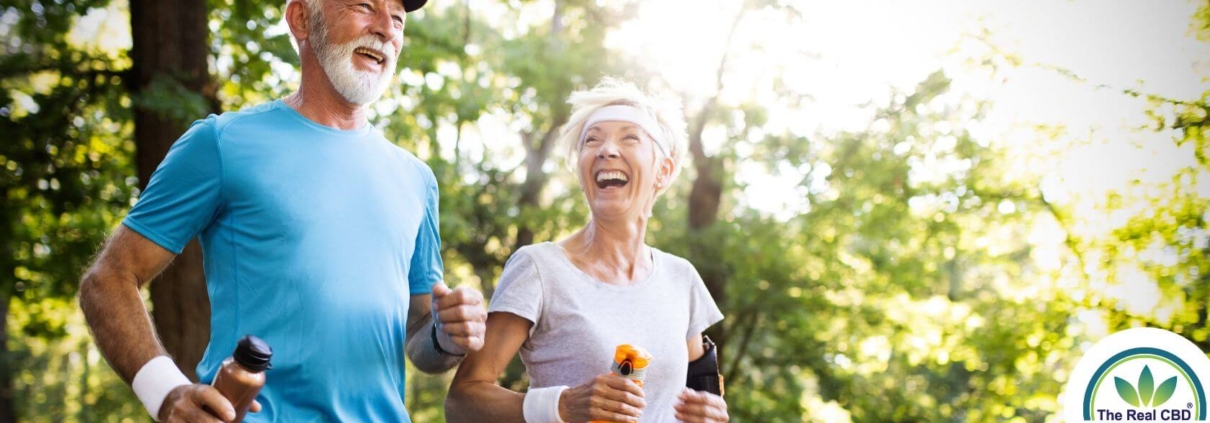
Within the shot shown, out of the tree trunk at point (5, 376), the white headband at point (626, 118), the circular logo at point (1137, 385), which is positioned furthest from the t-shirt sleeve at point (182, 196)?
the tree trunk at point (5, 376)

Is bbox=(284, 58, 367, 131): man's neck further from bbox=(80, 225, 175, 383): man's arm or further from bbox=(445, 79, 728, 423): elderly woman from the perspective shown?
bbox=(445, 79, 728, 423): elderly woman

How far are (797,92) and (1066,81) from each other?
3.39 m

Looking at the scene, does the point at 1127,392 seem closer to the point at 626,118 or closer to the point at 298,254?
the point at 626,118

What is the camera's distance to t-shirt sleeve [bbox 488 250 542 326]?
8.78 feet

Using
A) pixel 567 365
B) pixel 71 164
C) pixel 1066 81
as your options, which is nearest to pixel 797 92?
pixel 1066 81

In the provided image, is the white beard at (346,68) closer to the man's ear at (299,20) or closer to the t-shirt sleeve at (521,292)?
the man's ear at (299,20)

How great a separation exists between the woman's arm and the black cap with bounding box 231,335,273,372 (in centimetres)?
84

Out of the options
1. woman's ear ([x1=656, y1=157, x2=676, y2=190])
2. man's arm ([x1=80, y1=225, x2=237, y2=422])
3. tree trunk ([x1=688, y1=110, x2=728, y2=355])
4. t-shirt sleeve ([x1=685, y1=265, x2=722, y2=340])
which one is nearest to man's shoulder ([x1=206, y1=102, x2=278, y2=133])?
man's arm ([x1=80, y1=225, x2=237, y2=422])

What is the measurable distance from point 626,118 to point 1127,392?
192 inches

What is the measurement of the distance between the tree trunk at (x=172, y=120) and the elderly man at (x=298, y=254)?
455 cm

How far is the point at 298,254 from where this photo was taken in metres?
2.11

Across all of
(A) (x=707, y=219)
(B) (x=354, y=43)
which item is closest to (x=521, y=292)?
(B) (x=354, y=43)

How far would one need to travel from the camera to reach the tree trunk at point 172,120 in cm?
645

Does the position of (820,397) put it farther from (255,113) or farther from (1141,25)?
(255,113)
